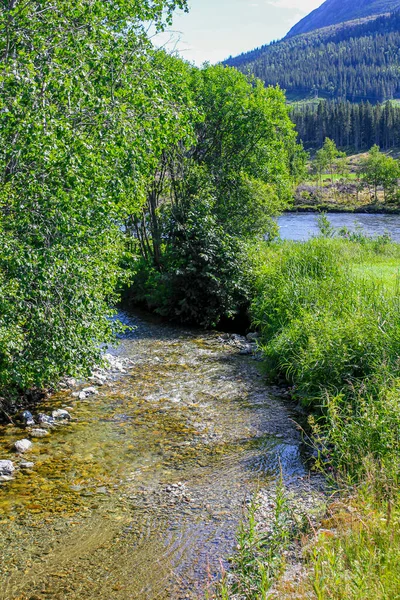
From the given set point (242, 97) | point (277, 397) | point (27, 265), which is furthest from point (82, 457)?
A: point (242, 97)

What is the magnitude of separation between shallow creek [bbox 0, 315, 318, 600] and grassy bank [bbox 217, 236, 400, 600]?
1099mm

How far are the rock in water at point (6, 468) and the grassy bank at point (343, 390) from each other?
5.23m

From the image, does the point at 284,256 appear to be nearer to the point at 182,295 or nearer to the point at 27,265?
the point at 182,295

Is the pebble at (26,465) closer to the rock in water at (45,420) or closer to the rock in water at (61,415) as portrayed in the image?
the rock in water at (45,420)

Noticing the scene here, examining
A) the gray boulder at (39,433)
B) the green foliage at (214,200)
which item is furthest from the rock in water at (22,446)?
the green foliage at (214,200)

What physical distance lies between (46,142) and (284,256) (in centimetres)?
1384

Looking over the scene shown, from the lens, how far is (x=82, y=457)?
33.2 ft

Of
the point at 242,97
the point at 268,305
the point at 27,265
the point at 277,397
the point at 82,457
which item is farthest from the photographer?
the point at 242,97

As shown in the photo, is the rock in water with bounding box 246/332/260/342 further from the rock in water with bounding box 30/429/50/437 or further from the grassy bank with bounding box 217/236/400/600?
the rock in water with bounding box 30/429/50/437

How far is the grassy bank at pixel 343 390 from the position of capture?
201 inches

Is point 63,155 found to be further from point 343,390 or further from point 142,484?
point 343,390

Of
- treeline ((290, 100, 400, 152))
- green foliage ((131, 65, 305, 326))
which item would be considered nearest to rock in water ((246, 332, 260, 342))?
green foliage ((131, 65, 305, 326))

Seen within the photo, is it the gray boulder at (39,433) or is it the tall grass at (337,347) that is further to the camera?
the gray boulder at (39,433)

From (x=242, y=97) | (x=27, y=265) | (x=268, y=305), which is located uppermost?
(x=242, y=97)
